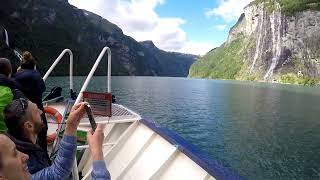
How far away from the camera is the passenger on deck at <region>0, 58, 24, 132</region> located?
10.4 feet

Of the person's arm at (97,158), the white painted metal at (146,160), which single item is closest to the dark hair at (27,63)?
the white painted metal at (146,160)

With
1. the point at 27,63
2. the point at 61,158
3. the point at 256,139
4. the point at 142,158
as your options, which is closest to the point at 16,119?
the point at 61,158

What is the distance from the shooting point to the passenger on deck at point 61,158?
259 cm

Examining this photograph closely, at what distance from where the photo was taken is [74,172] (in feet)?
25.1

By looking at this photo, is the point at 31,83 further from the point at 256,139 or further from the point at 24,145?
the point at 256,139

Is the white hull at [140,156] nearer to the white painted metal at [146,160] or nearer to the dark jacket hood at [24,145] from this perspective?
the white painted metal at [146,160]

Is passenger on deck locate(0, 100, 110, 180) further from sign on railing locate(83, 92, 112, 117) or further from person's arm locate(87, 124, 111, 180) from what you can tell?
sign on railing locate(83, 92, 112, 117)

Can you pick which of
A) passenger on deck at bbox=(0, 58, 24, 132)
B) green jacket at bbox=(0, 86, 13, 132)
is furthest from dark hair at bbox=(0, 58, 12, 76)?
green jacket at bbox=(0, 86, 13, 132)

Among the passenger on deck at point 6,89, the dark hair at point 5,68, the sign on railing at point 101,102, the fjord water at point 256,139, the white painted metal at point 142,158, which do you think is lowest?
the fjord water at point 256,139

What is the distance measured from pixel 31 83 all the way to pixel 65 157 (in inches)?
152

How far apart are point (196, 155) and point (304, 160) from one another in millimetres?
18489

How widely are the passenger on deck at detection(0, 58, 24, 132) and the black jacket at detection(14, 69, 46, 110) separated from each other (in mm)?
635

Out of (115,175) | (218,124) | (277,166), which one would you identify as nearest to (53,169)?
(115,175)

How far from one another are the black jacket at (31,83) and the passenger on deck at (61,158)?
3.30m
